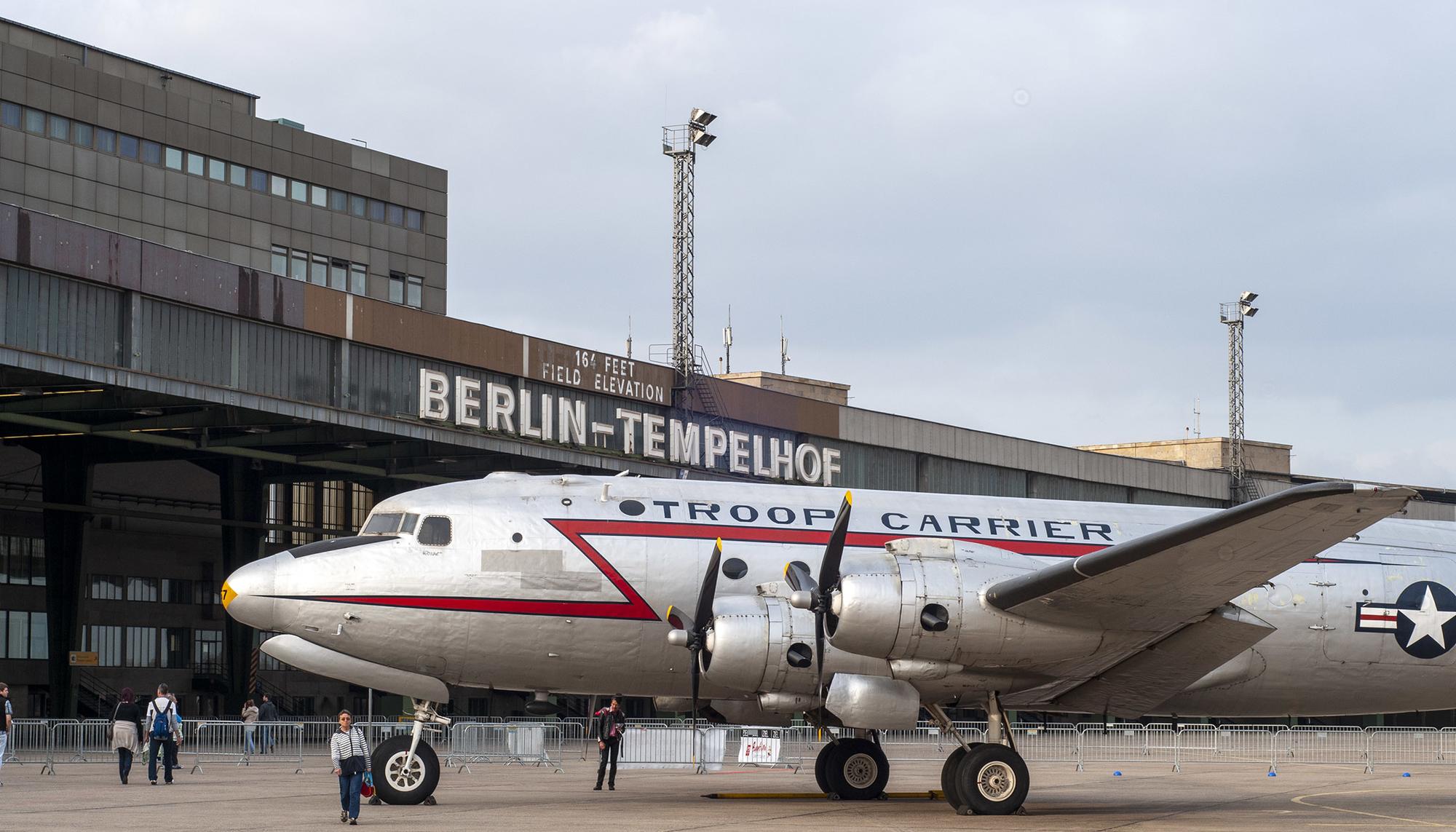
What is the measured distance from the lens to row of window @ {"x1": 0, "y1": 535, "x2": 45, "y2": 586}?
4441cm

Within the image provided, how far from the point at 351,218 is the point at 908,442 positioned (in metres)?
22.2

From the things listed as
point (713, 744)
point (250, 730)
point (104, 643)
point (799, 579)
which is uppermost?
point (799, 579)

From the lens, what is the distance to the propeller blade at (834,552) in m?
18.0

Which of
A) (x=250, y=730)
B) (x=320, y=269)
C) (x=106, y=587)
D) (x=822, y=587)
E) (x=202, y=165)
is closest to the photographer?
(x=822, y=587)

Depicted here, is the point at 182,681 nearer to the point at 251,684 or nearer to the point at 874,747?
the point at 251,684

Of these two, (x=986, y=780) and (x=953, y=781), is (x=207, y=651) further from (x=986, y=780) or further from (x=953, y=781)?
(x=986, y=780)

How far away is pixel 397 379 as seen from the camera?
3766 centimetres

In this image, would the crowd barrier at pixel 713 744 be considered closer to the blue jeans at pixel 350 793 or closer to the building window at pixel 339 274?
the blue jeans at pixel 350 793

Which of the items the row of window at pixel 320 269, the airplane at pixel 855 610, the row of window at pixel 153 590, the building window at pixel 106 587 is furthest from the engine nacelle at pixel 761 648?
the row of window at pixel 320 269

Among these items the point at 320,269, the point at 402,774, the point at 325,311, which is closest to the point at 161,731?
the point at 402,774

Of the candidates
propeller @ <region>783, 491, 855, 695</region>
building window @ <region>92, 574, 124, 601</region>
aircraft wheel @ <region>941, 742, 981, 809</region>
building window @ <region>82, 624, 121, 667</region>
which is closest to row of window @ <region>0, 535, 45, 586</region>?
building window @ <region>92, 574, 124, 601</region>

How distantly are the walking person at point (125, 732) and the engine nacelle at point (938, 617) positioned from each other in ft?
42.3

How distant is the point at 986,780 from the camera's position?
1825 centimetres

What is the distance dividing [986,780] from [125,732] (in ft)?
46.1
